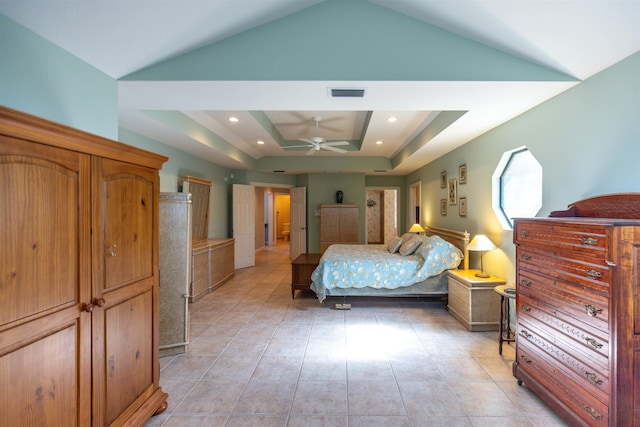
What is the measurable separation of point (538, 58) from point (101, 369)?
135 inches

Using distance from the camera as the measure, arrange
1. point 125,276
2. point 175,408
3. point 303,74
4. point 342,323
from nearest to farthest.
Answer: point 125,276 → point 175,408 → point 303,74 → point 342,323

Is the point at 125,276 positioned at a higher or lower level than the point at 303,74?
lower

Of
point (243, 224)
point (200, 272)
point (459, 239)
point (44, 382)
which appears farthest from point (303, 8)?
point (243, 224)

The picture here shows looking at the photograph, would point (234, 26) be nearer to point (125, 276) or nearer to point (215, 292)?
point (125, 276)

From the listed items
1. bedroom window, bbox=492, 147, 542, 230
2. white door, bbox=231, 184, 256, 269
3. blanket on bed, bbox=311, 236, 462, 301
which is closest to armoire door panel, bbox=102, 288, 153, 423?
blanket on bed, bbox=311, 236, 462, 301

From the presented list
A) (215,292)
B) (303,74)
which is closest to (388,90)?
(303,74)

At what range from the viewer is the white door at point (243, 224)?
6.77m

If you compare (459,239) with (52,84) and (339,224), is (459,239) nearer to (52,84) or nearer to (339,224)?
(339,224)

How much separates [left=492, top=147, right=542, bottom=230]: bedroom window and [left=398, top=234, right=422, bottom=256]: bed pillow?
117cm

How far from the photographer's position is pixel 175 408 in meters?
2.03

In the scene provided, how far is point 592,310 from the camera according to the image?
1.59m

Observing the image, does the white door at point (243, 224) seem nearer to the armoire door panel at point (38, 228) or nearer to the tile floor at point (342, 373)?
the tile floor at point (342, 373)

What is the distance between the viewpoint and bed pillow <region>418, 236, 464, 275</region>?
3.91 meters

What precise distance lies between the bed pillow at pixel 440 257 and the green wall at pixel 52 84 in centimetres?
370
